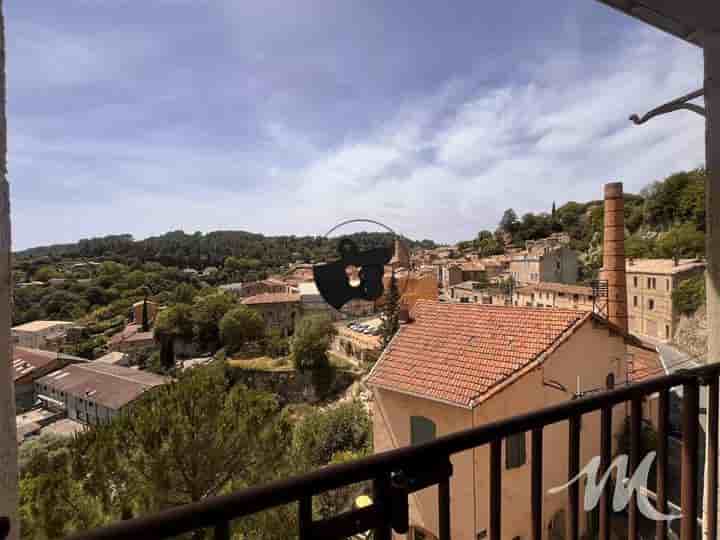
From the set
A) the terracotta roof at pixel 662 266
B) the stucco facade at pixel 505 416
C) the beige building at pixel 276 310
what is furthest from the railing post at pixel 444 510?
the beige building at pixel 276 310

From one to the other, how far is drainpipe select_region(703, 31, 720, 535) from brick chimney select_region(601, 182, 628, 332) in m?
11.0

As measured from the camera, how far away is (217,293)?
3047 cm

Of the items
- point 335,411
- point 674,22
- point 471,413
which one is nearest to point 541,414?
point 674,22

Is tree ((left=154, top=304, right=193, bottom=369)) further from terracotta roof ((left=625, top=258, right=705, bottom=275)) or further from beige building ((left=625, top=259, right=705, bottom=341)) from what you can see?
beige building ((left=625, top=259, right=705, bottom=341))

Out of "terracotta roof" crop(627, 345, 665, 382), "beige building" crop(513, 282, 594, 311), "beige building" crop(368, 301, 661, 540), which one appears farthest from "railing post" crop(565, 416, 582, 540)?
"beige building" crop(513, 282, 594, 311)

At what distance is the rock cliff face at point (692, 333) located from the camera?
17.8 metres

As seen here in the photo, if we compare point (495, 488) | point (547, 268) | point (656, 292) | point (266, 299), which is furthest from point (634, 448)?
point (266, 299)

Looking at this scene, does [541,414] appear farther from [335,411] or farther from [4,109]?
[335,411]

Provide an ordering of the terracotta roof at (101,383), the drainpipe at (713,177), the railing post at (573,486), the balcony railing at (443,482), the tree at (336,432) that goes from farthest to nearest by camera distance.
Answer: the terracotta roof at (101,383)
the tree at (336,432)
the drainpipe at (713,177)
the railing post at (573,486)
the balcony railing at (443,482)

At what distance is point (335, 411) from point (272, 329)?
558 inches

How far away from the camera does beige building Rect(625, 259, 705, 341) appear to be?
64.1 feet

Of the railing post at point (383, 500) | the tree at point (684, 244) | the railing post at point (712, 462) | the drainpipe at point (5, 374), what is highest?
the tree at point (684, 244)

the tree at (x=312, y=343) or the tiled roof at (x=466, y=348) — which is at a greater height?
the tiled roof at (x=466, y=348)

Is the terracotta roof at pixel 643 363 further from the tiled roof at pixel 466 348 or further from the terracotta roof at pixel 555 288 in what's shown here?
the terracotta roof at pixel 555 288
